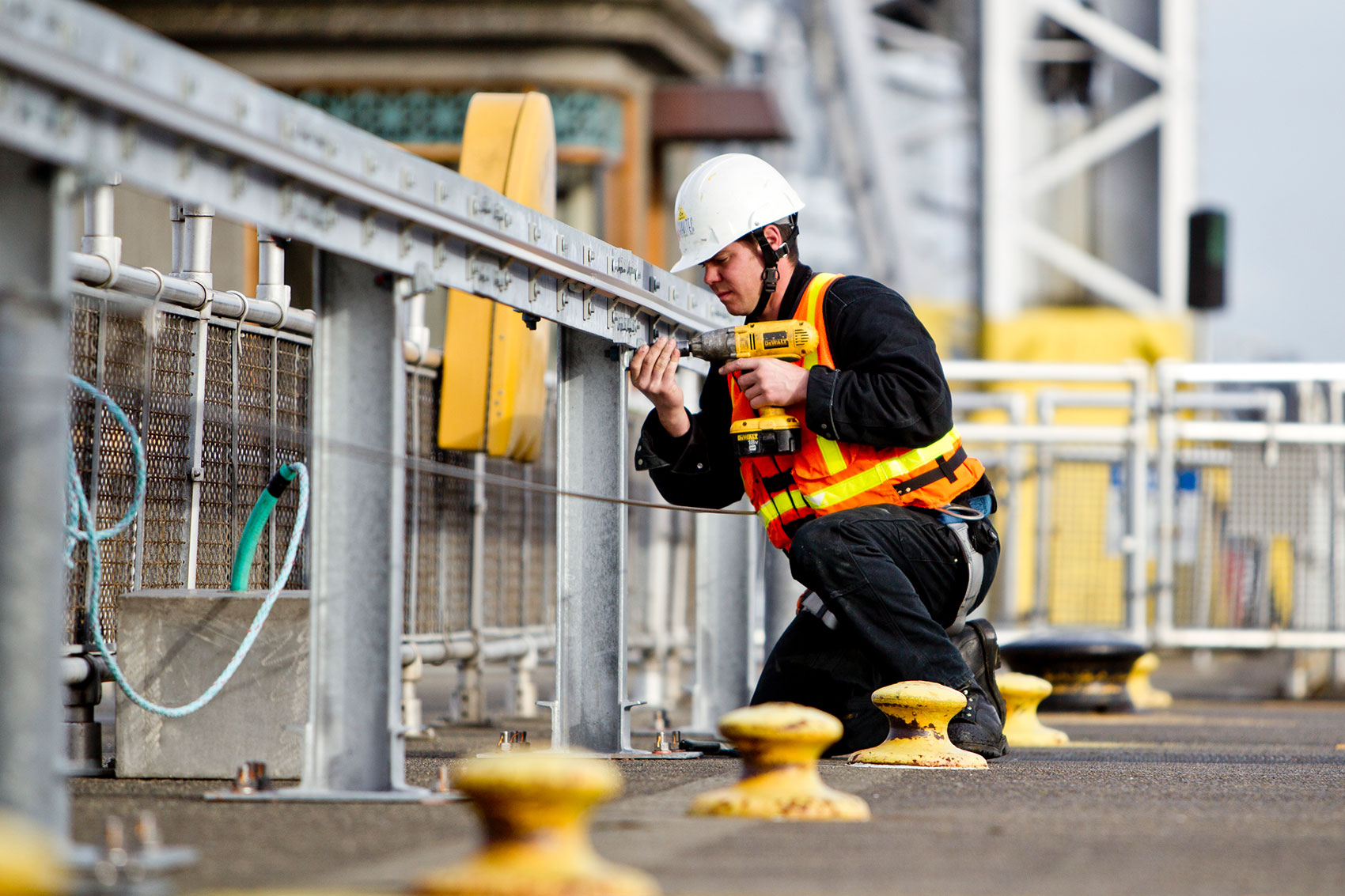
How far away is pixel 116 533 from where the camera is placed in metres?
5.30

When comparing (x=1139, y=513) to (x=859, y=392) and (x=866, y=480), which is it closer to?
(x=866, y=480)

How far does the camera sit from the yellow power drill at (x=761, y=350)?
237 inches

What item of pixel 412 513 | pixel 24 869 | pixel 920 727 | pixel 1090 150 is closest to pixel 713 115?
pixel 1090 150

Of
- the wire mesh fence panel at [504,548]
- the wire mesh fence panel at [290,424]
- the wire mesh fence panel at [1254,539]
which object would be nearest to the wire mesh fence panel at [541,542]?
the wire mesh fence panel at [504,548]

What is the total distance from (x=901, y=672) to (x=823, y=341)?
106 cm

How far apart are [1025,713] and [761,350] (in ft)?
6.94

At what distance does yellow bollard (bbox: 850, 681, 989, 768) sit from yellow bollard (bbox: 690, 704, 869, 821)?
3.83 ft

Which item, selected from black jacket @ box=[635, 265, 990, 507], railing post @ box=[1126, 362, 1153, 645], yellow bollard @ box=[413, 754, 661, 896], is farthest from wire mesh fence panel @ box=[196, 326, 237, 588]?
railing post @ box=[1126, 362, 1153, 645]

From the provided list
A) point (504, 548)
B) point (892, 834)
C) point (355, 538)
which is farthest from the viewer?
point (504, 548)

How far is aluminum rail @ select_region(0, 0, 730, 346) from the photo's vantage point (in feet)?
10.6

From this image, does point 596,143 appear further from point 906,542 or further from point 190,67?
point 190,67

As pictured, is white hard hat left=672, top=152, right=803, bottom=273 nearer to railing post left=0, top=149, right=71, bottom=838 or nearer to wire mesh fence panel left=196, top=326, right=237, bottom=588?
wire mesh fence panel left=196, top=326, right=237, bottom=588

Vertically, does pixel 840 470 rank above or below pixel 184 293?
below

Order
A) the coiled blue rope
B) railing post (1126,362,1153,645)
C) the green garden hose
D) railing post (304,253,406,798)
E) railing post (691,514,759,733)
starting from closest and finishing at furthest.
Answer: railing post (304,253,406,798), the coiled blue rope, the green garden hose, railing post (691,514,759,733), railing post (1126,362,1153,645)
